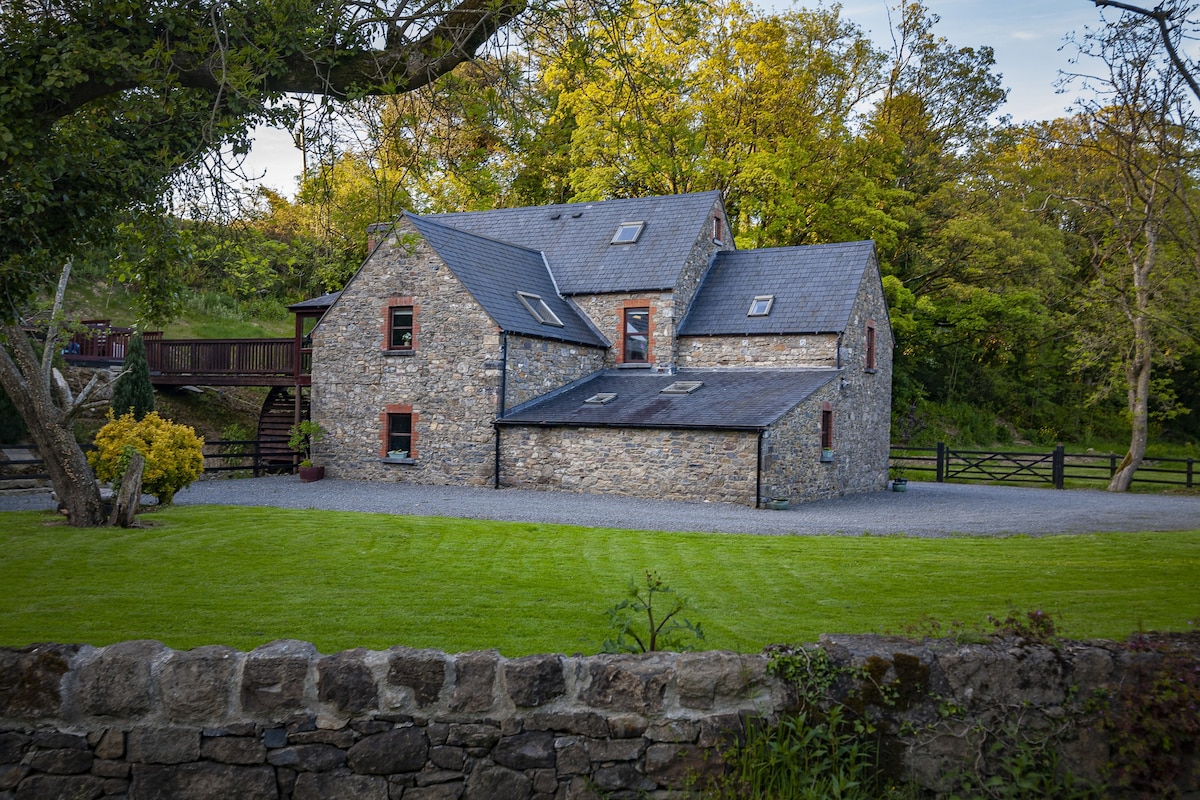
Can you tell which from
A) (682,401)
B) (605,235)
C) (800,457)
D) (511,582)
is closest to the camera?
(511,582)

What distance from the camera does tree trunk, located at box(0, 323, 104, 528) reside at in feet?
46.6

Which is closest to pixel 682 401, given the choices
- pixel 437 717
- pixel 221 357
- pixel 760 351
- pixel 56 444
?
pixel 760 351

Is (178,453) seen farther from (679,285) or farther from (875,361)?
(875,361)

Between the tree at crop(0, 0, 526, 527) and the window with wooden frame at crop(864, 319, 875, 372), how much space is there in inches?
822

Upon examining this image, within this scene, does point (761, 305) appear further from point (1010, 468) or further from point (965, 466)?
→ point (1010, 468)

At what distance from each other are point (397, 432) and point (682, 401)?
26.5 ft

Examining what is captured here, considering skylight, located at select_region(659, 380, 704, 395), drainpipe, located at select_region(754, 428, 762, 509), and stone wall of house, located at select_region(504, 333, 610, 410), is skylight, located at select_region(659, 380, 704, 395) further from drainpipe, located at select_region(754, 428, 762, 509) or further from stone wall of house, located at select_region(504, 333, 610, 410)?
drainpipe, located at select_region(754, 428, 762, 509)

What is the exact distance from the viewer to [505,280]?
85.3 ft

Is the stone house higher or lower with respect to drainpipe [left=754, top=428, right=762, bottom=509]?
higher

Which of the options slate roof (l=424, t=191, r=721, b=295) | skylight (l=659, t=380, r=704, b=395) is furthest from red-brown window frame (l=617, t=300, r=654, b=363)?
skylight (l=659, t=380, r=704, b=395)

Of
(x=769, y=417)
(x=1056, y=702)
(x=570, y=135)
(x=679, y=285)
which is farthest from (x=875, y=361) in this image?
(x=1056, y=702)

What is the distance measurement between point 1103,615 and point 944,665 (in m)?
5.12

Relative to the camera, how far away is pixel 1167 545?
46.8 feet

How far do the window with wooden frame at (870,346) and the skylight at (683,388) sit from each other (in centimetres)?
573
